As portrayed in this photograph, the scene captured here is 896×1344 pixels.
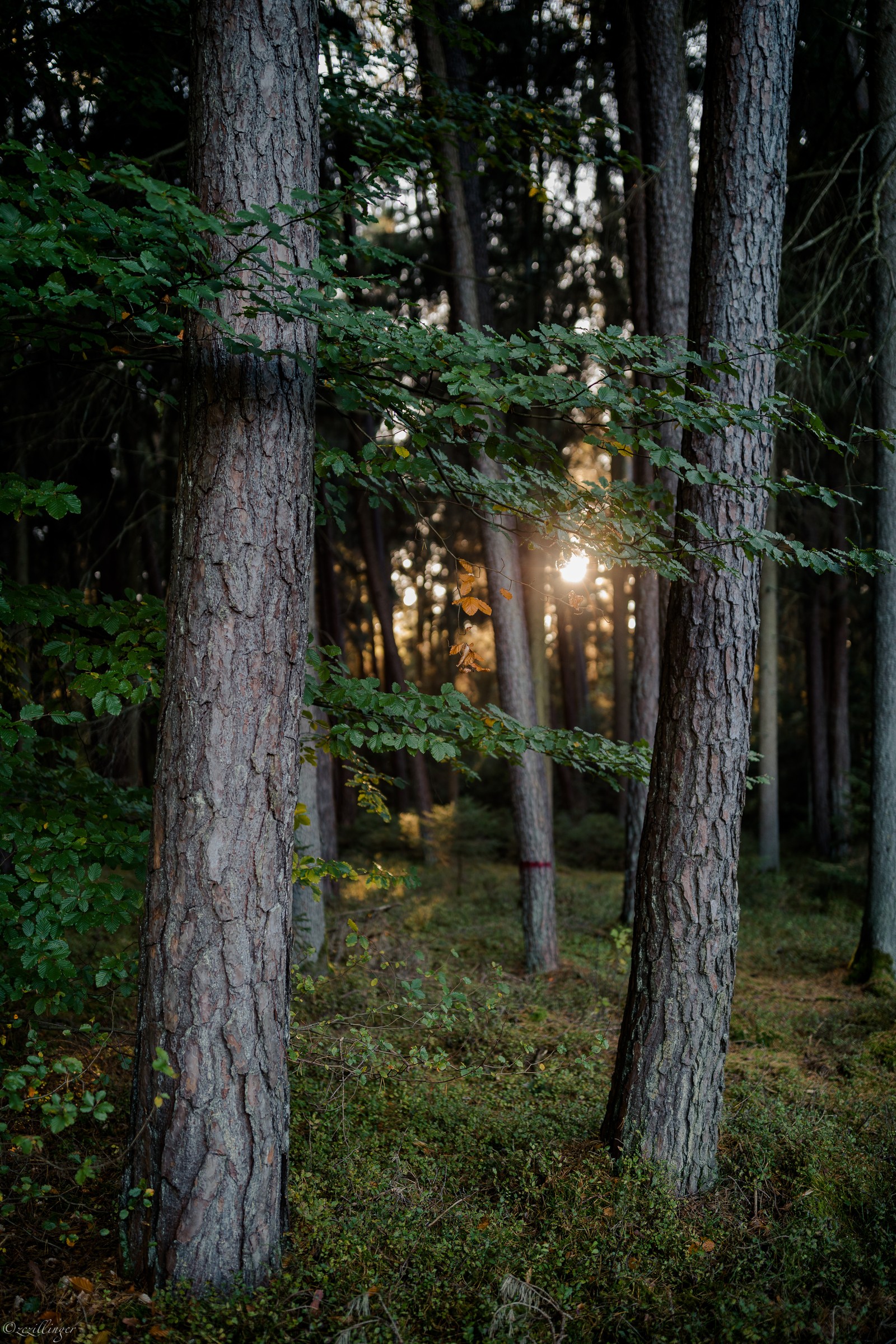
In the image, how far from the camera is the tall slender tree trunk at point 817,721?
14484 mm

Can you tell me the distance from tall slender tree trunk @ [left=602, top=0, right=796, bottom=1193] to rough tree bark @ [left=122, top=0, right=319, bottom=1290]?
184cm

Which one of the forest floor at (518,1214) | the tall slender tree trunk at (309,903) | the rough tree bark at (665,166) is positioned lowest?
the forest floor at (518,1214)

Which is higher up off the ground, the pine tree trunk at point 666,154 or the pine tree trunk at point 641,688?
the pine tree trunk at point 666,154

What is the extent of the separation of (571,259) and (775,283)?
868 cm

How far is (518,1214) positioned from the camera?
349cm

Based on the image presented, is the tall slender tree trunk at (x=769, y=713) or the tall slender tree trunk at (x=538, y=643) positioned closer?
the tall slender tree trunk at (x=538, y=643)

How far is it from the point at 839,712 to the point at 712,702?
475 inches

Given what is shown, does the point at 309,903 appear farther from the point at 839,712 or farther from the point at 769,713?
the point at 839,712

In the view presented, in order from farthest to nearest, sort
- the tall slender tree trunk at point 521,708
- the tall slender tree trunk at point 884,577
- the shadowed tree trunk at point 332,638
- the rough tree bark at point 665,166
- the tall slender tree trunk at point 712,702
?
the shadowed tree trunk at point 332,638 < the tall slender tree trunk at point 521,708 < the tall slender tree trunk at point 884,577 < the rough tree bark at point 665,166 < the tall slender tree trunk at point 712,702

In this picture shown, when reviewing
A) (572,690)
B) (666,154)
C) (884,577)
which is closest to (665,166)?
(666,154)

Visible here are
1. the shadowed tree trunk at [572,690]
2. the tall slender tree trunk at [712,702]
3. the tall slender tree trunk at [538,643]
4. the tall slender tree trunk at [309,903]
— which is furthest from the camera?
the shadowed tree trunk at [572,690]

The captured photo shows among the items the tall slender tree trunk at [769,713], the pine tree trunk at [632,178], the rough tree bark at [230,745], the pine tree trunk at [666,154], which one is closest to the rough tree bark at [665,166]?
the pine tree trunk at [666,154]

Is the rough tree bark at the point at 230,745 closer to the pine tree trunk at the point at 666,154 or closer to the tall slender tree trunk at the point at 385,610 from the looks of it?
the pine tree trunk at the point at 666,154

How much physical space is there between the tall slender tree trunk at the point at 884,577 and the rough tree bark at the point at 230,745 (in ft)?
20.7
